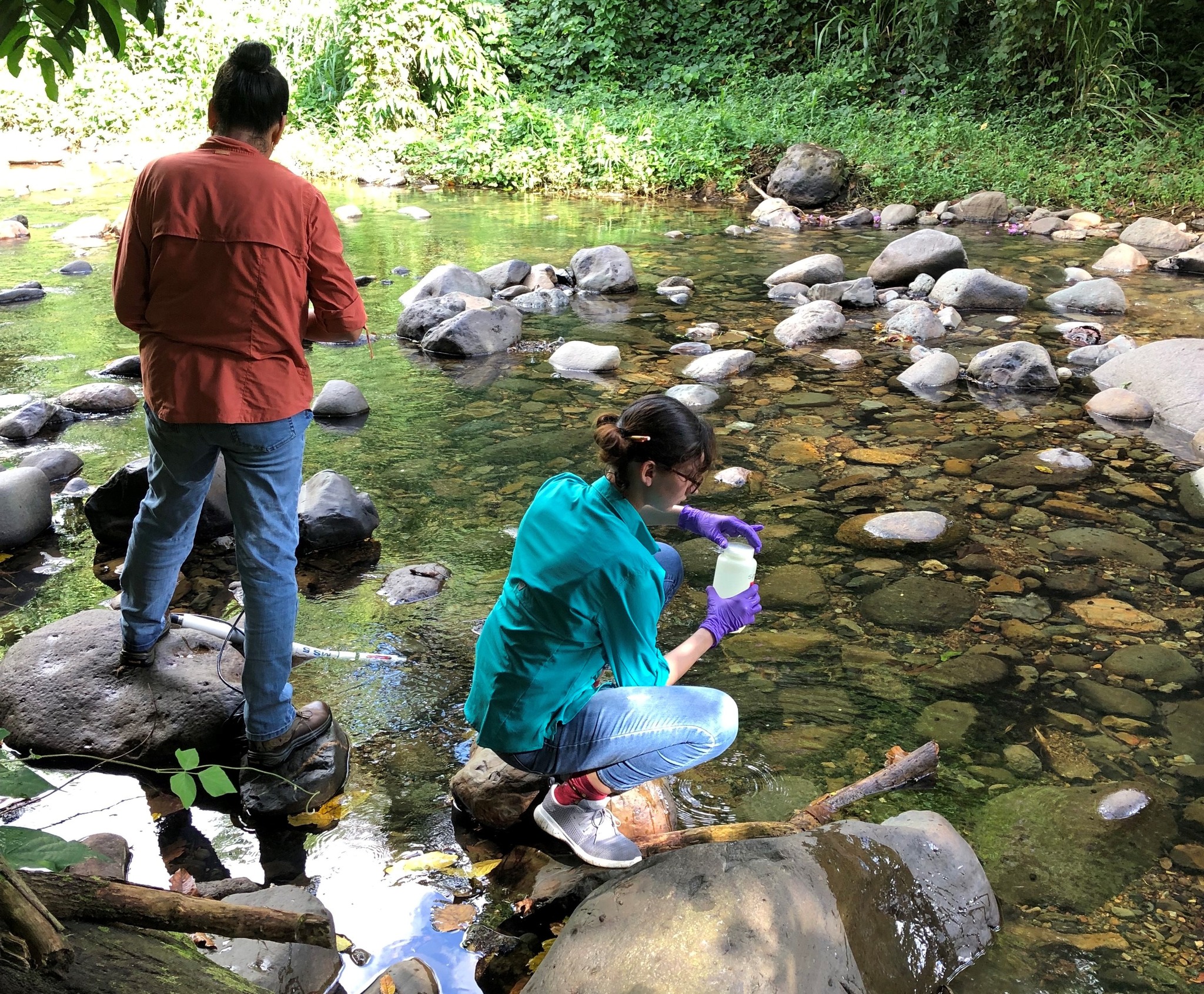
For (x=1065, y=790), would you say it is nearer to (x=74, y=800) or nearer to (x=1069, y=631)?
(x=1069, y=631)

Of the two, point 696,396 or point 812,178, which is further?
point 812,178

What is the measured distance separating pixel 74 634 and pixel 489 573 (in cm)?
154

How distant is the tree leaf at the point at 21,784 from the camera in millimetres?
1398

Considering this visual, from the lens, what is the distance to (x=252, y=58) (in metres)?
2.36

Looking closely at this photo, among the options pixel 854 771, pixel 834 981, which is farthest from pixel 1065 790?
pixel 834 981

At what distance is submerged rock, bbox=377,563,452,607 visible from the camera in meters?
3.93

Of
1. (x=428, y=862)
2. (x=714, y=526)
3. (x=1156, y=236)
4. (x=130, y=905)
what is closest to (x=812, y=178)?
(x=1156, y=236)

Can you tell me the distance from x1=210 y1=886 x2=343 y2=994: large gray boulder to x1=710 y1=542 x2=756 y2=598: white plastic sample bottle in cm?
124

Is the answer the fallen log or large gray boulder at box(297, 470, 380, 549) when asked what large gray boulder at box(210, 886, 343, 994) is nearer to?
the fallen log

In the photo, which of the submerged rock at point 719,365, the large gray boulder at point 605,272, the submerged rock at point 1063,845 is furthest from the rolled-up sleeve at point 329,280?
the large gray boulder at point 605,272

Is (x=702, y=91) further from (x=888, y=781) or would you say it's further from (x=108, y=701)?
(x=108, y=701)

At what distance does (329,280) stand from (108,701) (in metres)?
1.36

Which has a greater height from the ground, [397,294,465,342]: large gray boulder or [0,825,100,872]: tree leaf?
[0,825,100,872]: tree leaf

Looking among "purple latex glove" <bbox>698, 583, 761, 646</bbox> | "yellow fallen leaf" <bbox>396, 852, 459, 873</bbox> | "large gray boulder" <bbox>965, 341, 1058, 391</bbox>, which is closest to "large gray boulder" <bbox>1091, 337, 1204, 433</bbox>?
"large gray boulder" <bbox>965, 341, 1058, 391</bbox>
